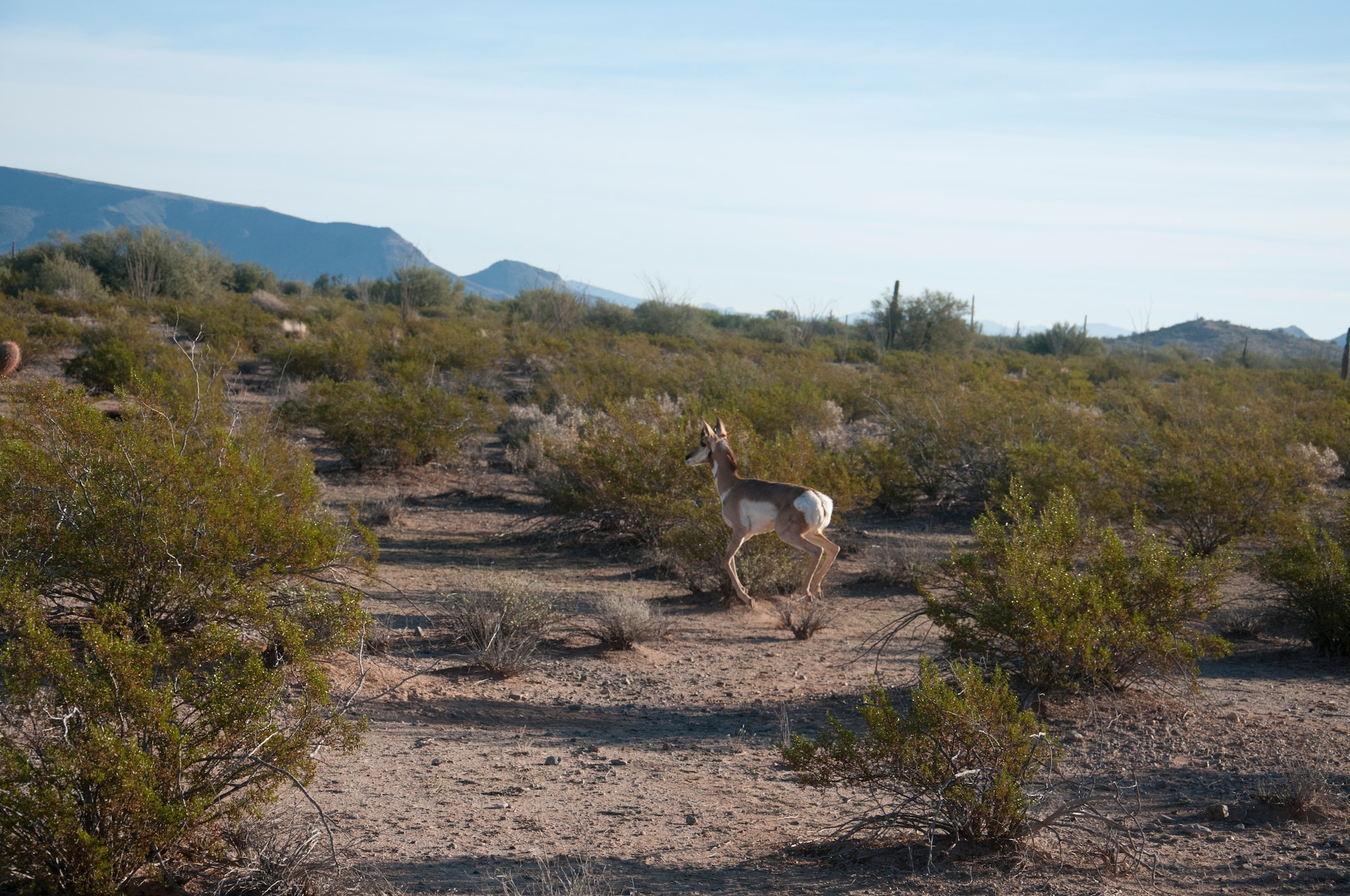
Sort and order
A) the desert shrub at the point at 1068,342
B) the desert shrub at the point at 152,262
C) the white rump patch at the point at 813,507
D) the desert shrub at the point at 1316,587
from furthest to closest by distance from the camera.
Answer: the desert shrub at the point at 1068,342, the desert shrub at the point at 152,262, the white rump patch at the point at 813,507, the desert shrub at the point at 1316,587

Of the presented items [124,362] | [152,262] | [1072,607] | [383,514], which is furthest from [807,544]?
[152,262]

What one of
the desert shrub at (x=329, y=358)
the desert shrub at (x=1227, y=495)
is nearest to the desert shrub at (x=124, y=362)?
the desert shrub at (x=329, y=358)

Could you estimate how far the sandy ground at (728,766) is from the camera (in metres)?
4.37

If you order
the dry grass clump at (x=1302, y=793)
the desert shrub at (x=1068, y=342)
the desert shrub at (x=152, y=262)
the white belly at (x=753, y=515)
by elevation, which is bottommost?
the dry grass clump at (x=1302, y=793)

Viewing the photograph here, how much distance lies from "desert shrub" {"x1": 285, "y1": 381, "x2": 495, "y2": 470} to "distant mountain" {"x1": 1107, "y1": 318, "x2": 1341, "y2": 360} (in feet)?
257

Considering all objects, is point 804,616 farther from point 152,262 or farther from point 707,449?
point 152,262

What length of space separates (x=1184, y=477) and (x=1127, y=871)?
27.4ft

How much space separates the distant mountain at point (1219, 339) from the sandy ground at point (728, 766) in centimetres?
8345

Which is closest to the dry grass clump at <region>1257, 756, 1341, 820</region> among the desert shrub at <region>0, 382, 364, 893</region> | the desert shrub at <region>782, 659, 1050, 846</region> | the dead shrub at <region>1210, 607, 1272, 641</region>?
the desert shrub at <region>782, 659, 1050, 846</region>

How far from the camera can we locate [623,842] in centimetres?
474

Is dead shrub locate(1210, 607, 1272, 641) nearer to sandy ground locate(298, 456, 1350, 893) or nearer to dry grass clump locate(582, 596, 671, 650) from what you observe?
sandy ground locate(298, 456, 1350, 893)

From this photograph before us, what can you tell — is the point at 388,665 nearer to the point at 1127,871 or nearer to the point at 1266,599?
the point at 1127,871

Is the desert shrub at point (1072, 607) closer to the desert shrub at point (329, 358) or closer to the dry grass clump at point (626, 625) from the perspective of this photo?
the dry grass clump at point (626, 625)

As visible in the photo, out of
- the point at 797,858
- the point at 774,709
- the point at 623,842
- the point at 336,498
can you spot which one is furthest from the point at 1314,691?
the point at 336,498
